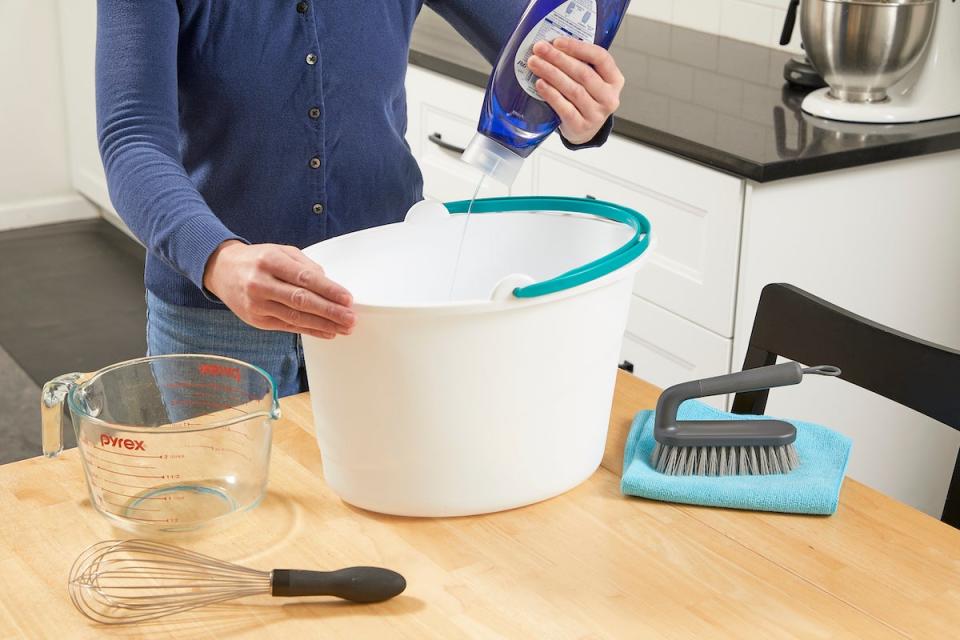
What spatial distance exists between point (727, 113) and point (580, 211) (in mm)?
864

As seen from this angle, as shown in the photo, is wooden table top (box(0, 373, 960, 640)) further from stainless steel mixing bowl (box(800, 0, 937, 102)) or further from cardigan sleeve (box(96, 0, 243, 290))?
stainless steel mixing bowl (box(800, 0, 937, 102))

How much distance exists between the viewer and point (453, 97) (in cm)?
216

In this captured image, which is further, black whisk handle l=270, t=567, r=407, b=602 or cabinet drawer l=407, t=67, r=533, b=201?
cabinet drawer l=407, t=67, r=533, b=201

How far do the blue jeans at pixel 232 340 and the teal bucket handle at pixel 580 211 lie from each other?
0.94 feet

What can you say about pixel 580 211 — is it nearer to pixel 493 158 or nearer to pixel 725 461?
pixel 493 158

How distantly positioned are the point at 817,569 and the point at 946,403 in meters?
0.27

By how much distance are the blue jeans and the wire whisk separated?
395mm

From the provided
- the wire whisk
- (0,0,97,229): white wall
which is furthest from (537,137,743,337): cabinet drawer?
(0,0,97,229): white wall

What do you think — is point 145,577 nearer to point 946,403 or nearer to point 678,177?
point 946,403

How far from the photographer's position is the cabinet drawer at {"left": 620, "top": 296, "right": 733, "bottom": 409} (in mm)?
1737

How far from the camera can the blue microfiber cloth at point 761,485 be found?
932 millimetres

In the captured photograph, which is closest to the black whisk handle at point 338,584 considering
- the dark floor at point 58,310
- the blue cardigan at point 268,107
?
the blue cardigan at point 268,107

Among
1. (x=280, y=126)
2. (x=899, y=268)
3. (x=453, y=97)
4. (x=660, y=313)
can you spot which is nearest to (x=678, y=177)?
(x=660, y=313)

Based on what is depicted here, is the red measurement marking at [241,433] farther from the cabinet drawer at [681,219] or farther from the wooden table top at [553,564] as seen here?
the cabinet drawer at [681,219]
